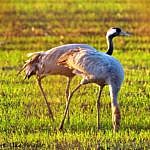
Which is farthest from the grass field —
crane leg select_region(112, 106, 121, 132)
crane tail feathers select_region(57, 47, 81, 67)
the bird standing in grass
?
Result: crane tail feathers select_region(57, 47, 81, 67)

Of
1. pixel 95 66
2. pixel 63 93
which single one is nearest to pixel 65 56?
pixel 95 66

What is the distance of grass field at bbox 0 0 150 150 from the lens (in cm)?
839

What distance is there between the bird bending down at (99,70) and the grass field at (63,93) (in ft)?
1.15

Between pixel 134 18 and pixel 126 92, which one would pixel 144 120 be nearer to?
pixel 126 92

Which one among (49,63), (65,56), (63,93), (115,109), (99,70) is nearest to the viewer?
(115,109)

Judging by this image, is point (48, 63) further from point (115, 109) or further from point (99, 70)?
point (115, 109)

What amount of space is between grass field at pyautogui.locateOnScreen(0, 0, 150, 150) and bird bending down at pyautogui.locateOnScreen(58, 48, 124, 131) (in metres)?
0.35

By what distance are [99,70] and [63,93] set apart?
2.78m

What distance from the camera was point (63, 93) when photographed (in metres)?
11.6

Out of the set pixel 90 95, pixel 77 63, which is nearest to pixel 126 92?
pixel 90 95

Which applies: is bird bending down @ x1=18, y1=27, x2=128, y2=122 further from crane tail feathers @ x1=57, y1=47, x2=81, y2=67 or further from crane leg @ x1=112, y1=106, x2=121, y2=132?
crane leg @ x1=112, y1=106, x2=121, y2=132

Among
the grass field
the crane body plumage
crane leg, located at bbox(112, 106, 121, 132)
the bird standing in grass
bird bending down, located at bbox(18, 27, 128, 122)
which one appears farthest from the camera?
bird bending down, located at bbox(18, 27, 128, 122)

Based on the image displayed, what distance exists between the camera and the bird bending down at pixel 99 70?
8.69m

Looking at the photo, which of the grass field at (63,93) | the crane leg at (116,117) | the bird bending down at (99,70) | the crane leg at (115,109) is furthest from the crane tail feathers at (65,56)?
the crane leg at (116,117)
